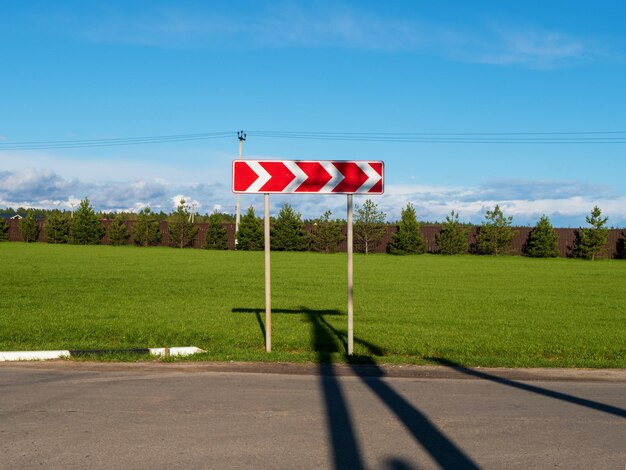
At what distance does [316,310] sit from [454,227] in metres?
40.3

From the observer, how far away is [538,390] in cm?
745

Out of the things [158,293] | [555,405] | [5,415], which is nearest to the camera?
[5,415]

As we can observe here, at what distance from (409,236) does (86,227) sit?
29265 millimetres

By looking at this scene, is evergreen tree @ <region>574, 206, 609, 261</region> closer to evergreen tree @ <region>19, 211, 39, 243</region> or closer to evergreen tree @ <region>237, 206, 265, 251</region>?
evergreen tree @ <region>237, 206, 265, 251</region>

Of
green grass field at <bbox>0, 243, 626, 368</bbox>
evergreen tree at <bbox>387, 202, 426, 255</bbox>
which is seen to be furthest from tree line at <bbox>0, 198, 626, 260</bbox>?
green grass field at <bbox>0, 243, 626, 368</bbox>

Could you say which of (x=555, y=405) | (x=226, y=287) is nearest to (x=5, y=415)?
(x=555, y=405)

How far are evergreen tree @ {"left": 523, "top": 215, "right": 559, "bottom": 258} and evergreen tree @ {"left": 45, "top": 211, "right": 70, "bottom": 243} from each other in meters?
41.1

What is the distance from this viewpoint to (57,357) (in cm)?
918

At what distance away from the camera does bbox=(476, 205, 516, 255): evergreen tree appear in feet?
180

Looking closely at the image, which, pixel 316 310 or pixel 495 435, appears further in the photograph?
pixel 316 310

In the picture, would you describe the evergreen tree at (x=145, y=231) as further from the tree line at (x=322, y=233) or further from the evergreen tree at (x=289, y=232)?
the evergreen tree at (x=289, y=232)

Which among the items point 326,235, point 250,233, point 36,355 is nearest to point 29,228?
point 250,233

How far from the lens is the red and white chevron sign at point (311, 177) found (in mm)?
9922

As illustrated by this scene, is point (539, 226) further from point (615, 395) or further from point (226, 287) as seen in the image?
point (615, 395)
